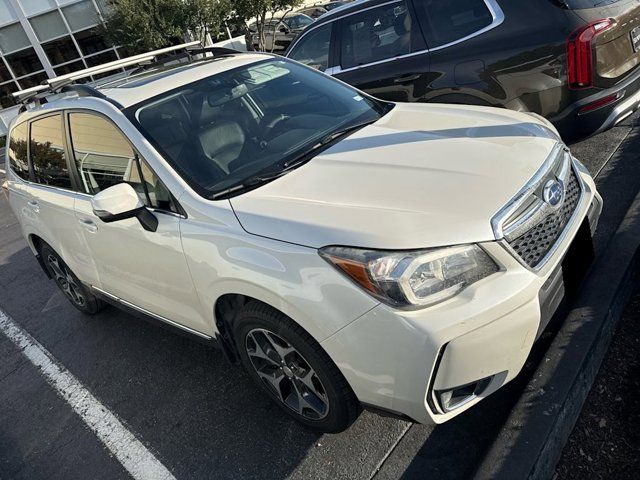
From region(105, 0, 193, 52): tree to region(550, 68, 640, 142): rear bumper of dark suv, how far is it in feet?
59.9

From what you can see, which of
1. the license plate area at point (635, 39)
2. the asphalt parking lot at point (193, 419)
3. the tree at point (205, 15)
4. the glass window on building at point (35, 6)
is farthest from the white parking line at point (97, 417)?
the glass window on building at point (35, 6)

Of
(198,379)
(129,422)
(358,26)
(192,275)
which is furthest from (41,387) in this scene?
(358,26)

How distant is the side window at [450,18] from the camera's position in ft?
13.4

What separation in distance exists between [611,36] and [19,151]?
472 centimetres

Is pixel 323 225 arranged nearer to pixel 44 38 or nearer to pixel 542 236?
pixel 542 236

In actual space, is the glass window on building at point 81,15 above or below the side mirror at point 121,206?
above

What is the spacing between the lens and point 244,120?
9.46ft

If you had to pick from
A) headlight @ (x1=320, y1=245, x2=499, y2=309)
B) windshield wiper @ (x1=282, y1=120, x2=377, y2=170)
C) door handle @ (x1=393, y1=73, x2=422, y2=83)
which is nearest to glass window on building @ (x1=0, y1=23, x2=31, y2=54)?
door handle @ (x1=393, y1=73, x2=422, y2=83)

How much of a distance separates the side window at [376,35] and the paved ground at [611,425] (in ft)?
10.4

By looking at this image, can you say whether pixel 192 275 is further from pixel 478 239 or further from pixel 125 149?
pixel 478 239

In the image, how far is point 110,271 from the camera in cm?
314

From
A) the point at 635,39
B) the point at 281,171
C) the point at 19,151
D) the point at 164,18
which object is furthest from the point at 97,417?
the point at 164,18

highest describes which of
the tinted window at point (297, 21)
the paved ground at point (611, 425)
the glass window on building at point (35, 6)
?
the glass window on building at point (35, 6)

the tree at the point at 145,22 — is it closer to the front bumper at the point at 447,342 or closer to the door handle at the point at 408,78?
the door handle at the point at 408,78
